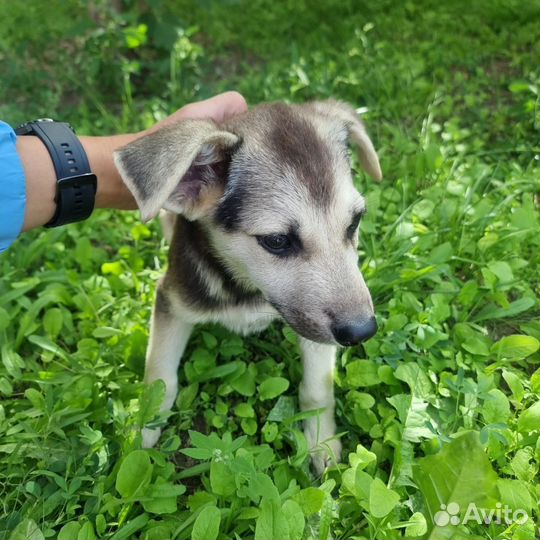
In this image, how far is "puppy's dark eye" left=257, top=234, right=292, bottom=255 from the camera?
2.58 m

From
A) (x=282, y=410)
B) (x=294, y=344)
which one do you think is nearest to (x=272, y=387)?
(x=282, y=410)

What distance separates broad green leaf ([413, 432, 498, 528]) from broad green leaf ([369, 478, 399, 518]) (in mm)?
165

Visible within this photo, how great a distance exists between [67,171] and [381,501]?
2.24 m

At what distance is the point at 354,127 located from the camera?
3072mm

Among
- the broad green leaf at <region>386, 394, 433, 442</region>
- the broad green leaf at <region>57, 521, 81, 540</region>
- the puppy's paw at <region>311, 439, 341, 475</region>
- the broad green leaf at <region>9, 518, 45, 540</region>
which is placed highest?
the broad green leaf at <region>9, 518, 45, 540</region>

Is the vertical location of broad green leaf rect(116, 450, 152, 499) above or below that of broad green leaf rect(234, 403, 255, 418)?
above

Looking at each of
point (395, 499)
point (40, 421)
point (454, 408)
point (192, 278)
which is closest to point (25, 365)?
point (40, 421)

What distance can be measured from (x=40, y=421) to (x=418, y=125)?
3.81 m

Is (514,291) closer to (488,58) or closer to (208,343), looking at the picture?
(208,343)

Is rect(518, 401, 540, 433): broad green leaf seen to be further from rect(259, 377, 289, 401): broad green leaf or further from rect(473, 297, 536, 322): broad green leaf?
rect(259, 377, 289, 401): broad green leaf

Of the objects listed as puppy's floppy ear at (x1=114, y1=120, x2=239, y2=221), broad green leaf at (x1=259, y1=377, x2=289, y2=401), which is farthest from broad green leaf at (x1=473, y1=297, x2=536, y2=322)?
puppy's floppy ear at (x1=114, y1=120, x2=239, y2=221)

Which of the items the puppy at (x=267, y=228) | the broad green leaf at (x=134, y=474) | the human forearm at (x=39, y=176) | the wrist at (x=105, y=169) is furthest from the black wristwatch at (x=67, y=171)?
the broad green leaf at (x=134, y=474)

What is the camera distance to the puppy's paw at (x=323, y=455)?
2.92m

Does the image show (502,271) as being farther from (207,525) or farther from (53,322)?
(53,322)
